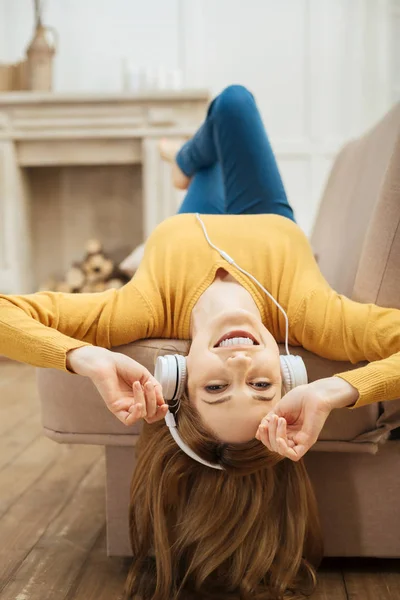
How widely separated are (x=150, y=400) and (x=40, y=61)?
10.4 feet

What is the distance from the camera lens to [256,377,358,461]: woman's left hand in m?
0.99

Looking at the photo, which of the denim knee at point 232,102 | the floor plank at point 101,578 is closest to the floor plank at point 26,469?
the floor plank at point 101,578

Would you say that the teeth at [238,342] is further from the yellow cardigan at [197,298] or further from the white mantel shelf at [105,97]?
the white mantel shelf at [105,97]

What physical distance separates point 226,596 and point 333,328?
496mm

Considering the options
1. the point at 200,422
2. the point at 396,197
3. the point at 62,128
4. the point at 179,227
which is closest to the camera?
the point at 200,422

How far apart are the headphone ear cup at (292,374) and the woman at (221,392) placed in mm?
17

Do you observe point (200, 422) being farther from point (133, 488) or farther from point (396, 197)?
point (396, 197)

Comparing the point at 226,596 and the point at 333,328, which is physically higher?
the point at 333,328

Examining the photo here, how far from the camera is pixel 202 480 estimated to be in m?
1.15

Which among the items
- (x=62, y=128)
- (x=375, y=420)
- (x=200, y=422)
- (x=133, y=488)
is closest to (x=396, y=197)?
(x=375, y=420)

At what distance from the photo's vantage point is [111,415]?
1.28 metres

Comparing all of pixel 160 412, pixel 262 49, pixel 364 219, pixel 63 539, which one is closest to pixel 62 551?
pixel 63 539

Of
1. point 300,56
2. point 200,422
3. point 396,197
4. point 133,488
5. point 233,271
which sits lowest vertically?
point 133,488

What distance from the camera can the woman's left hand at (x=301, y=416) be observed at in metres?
0.99
